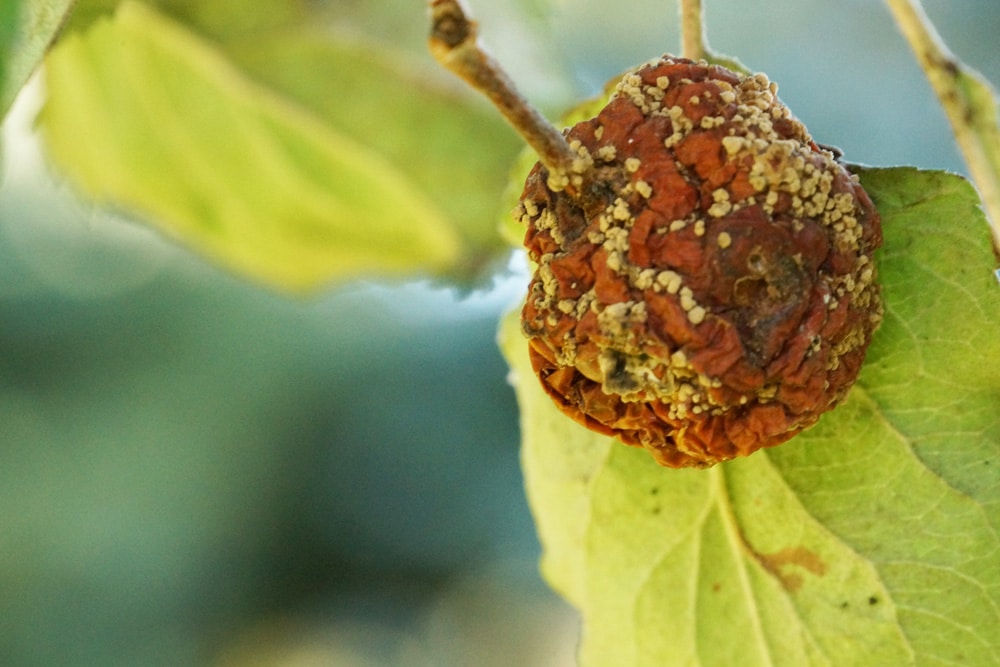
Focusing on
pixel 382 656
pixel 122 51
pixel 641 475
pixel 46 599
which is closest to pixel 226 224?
pixel 122 51

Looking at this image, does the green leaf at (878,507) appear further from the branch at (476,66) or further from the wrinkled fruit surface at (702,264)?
the branch at (476,66)

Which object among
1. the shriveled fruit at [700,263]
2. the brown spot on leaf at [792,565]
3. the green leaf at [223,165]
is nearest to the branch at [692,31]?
the shriveled fruit at [700,263]

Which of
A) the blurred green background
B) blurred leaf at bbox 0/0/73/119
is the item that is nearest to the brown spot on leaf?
blurred leaf at bbox 0/0/73/119

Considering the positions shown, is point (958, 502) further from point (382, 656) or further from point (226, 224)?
point (382, 656)

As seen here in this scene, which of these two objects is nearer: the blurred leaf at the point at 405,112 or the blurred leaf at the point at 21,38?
the blurred leaf at the point at 21,38

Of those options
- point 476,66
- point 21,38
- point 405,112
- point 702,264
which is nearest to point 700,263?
point 702,264

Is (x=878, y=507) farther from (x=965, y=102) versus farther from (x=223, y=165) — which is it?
(x=223, y=165)
